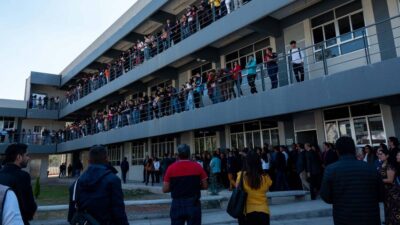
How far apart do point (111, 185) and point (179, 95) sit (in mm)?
14637

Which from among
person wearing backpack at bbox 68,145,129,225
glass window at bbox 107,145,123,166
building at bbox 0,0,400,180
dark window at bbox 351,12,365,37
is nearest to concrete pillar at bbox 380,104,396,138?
building at bbox 0,0,400,180

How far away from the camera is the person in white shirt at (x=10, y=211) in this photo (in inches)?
88.4

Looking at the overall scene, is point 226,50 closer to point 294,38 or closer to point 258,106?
point 294,38

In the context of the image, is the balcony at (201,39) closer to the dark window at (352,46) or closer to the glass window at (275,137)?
the dark window at (352,46)

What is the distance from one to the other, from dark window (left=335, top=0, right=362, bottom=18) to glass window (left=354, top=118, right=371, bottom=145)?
3.99 meters

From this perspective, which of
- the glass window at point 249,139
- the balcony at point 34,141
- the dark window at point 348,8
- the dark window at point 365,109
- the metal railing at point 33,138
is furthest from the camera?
the metal railing at point 33,138

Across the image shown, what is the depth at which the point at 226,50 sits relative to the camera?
57.6ft

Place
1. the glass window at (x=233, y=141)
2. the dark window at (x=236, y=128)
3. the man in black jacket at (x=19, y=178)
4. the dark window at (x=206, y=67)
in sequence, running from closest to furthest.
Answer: the man in black jacket at (x=19, y=178) → the dark window at (x=236, y=128) → the glass window at (x=233, y=141) → the dark window at (x=206, y=67)

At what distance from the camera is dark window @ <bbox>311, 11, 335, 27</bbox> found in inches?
503

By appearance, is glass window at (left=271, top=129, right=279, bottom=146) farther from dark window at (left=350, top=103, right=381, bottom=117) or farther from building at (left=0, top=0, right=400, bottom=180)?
dark window at (left=350, top=103, right=381, bottom=117)

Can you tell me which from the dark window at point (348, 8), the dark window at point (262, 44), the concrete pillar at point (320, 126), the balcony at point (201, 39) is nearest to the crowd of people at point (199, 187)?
the concrete pillar at point (320, 126)

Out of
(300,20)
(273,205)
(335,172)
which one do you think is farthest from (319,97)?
(335,172)

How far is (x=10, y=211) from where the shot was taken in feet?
7.45

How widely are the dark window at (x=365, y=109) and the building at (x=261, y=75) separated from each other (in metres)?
0.03
